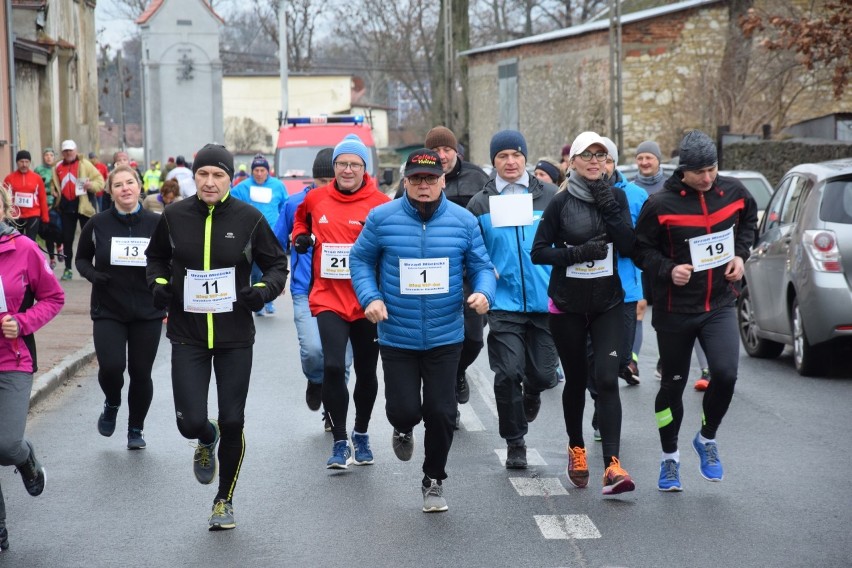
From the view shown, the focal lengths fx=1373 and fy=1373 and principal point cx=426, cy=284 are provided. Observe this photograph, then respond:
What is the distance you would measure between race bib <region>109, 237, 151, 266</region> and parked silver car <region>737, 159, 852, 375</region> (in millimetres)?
5812

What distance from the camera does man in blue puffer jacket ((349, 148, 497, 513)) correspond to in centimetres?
714

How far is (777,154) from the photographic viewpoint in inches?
1116

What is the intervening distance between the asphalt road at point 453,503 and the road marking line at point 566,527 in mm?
19

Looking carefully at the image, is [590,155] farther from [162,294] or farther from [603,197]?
[162,294]

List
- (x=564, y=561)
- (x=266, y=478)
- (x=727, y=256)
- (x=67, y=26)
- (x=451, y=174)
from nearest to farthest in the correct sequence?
(x=564, y=561) → (x=727, y=256) → (x=266, y=478) → (x=451, y=174) → (x=67, y=26)

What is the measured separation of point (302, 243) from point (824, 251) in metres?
5.10

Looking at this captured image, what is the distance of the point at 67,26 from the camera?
3953 cm

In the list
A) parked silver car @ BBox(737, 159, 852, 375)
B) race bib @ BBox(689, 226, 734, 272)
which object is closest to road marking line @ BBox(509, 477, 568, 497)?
race bib @ BBox(689, 226, 734, 272)

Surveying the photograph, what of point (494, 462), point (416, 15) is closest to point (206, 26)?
point (416, 15)

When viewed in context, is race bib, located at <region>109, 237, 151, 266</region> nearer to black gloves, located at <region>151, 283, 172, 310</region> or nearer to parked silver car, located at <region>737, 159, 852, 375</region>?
black gloves, located at <region>151, 283, 172, 310</region>

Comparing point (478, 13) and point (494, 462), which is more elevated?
point (478, 13)

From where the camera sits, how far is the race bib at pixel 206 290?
22.7ft

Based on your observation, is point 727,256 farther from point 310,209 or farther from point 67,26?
point 67,26

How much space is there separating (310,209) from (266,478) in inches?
67.0
